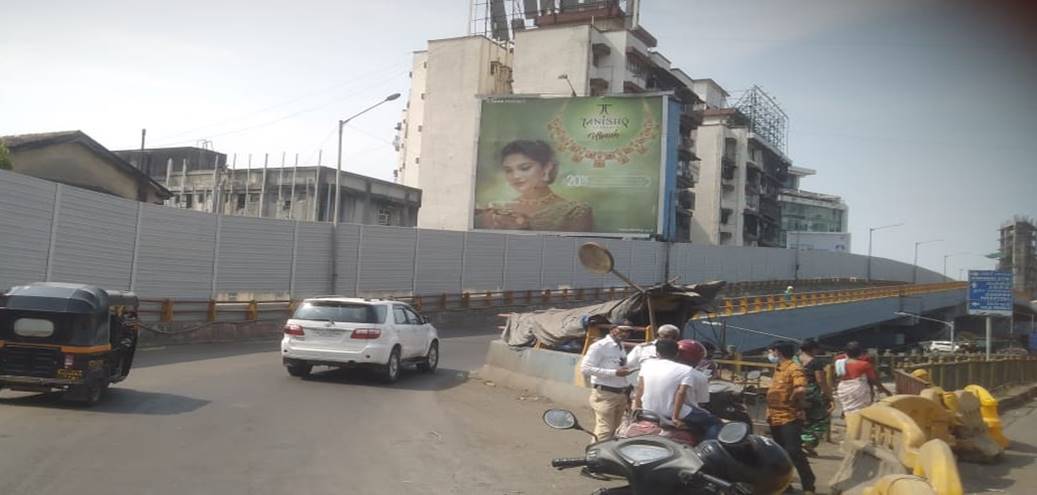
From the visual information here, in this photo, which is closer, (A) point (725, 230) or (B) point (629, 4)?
(B) point (629, 4)

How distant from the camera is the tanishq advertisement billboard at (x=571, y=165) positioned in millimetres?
52719

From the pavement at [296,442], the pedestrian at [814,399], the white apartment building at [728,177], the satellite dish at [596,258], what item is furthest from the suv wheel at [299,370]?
the white apartment building at [728,177]

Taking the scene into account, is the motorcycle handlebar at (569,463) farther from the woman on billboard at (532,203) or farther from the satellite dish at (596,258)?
the woman on billboard at (532,203)

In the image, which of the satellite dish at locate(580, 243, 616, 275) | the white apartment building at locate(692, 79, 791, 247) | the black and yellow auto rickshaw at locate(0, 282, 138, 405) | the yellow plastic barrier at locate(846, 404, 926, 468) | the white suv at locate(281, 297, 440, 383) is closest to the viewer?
the yellow plastic barrier at locate(846, 404, 926, 468)

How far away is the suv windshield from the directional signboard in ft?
66.2

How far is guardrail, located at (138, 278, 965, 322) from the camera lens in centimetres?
2058

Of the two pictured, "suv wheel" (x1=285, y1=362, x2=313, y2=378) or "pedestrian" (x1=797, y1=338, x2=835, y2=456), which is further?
"suv wheel" (x1=285, y1=362, x2=313, y2=378)

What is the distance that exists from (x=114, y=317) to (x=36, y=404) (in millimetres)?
1432

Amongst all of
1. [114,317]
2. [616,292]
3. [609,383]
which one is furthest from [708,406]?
[616,292]

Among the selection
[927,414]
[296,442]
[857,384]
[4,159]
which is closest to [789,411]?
[857,384]

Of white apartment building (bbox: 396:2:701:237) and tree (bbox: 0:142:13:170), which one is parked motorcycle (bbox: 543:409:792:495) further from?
white apartment building (bbox: 396:2:701:237)

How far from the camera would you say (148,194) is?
38281mm

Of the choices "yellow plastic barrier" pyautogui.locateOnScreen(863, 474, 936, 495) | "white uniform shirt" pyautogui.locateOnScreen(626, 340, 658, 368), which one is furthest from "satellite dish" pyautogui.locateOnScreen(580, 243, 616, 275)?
"yellow plastic barrier" pyautogui.locateOnScreen(863, 474, 936, 495)

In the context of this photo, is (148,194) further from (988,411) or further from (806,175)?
(806,175)
